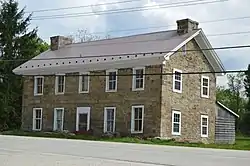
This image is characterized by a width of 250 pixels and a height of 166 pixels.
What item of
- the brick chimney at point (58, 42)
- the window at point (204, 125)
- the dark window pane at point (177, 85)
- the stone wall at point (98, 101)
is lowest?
the window at point (204, 125)

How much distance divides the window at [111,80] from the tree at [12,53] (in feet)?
46.0

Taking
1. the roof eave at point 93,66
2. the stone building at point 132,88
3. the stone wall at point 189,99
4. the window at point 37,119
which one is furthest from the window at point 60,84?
the stone wall at point 189,99

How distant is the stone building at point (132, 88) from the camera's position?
33.4 m

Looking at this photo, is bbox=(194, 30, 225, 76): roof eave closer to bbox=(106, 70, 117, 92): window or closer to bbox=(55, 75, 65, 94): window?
bbox=(106, 70, 117, 92): window

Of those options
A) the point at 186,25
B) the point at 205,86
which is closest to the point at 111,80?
the point at 186,25

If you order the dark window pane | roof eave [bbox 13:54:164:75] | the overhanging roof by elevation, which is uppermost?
the overhanging roof

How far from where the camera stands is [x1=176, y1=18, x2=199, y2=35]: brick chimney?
36.1 m

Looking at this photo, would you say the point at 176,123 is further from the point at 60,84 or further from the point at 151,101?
the point at 60,84

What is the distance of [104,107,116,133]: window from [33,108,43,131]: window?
6880 millimetres

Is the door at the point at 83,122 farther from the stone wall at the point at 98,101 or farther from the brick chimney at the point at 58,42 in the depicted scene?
the brick chimney at the point at 58,42

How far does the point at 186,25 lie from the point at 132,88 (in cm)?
615

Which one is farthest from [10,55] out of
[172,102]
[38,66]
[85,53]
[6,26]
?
[172,102]

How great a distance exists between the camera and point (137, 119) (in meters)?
33.9

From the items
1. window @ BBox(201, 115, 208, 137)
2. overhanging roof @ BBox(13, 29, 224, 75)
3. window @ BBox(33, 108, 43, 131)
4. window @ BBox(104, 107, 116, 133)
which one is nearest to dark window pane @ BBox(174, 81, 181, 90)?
overhanging roof @ BBox(13, 29, 224, 75)
